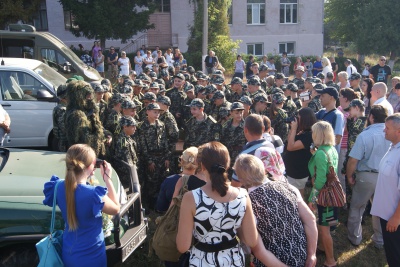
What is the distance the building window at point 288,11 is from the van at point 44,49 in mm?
22060

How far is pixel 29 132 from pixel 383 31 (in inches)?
1081

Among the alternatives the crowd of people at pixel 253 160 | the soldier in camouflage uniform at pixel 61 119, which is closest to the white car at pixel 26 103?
the crowd of people at pixel 253 160

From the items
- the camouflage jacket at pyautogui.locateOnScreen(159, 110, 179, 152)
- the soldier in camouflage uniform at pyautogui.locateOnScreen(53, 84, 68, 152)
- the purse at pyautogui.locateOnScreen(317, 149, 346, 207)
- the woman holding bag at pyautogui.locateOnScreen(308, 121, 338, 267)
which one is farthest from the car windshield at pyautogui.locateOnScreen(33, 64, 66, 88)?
the purse at pyautogui.locateOnScreen(317, 149, 346, 207)

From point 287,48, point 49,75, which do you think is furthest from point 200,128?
point 287,48

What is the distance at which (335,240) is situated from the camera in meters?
5.48

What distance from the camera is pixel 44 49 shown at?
1163cm

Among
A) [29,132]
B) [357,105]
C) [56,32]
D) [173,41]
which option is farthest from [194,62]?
[357,105]

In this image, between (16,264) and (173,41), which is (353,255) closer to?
(16,264)

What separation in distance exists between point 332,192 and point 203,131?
2.55 m

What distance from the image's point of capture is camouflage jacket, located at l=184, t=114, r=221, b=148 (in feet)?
20.9

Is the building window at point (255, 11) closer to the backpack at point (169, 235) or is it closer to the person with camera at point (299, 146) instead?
the person with camera at point (299, 146)

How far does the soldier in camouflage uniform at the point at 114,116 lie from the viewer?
6.34 meters

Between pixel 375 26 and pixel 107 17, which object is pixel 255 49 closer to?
pixel 375 26

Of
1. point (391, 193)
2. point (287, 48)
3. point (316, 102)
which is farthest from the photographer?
point (287, 48)
